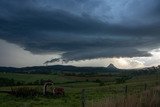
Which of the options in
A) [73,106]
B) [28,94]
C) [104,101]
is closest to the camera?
[104,101]

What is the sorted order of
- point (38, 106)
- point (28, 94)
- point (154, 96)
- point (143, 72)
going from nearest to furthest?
point (154, 96) → point (38, 106) → point (28, 94) → point (143, 72)

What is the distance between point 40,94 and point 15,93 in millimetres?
3355

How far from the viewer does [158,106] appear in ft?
50.3

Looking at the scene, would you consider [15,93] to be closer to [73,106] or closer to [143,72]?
[73,106]

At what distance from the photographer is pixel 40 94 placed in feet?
152

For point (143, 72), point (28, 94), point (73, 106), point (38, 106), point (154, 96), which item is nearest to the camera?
point (154, 96)

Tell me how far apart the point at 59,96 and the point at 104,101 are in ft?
106

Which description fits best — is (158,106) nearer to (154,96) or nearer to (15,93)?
(154,96)

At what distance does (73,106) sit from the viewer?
29547 millimetres

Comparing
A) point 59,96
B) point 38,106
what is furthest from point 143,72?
point 38,106

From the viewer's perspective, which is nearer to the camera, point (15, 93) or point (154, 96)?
point (154, 96)

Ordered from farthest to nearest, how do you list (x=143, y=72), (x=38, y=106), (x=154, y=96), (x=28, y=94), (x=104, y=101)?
(x=143, y=72)
(x=28, y=94)
(x=38, y=106)
(x=154, y=96)
(x=104, y=101)

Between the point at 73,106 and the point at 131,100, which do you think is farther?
the point at 73,106

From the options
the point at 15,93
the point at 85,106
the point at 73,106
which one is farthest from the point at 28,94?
the point at 85,106
